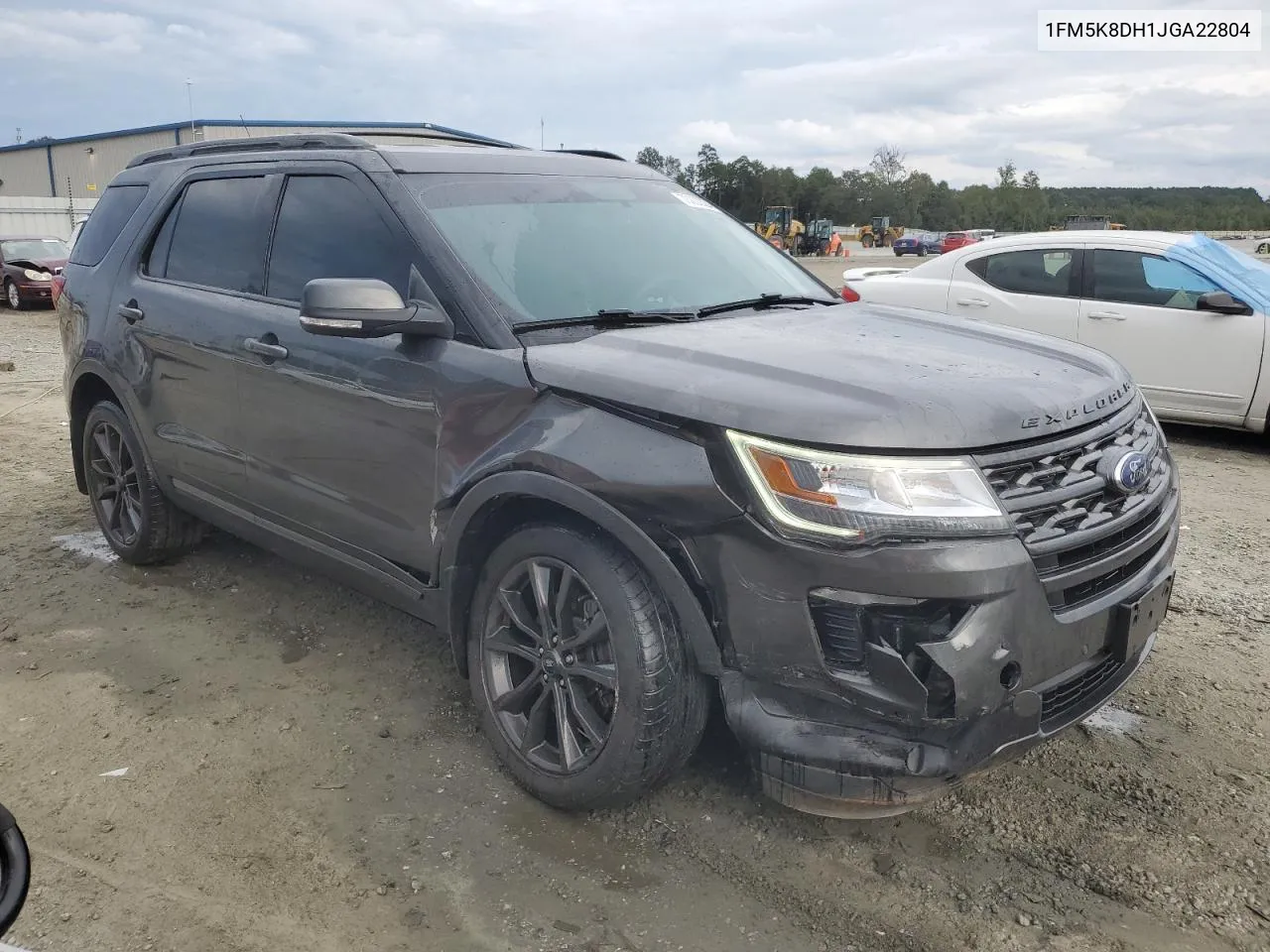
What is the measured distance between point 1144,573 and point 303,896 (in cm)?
231

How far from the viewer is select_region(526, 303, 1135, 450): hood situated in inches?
92.4

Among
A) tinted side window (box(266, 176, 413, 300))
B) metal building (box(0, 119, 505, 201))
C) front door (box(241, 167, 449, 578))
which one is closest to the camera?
front door (box(241, 167, 449, 578))

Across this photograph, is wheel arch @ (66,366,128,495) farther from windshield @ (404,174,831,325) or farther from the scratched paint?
windshield @ (404,174,831,325)

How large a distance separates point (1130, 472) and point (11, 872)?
2.44 m

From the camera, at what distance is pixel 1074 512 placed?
245 centimetres

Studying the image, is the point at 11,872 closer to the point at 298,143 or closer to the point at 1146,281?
the point at 298,143

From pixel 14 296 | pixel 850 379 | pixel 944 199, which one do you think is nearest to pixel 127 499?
pixel 850 379

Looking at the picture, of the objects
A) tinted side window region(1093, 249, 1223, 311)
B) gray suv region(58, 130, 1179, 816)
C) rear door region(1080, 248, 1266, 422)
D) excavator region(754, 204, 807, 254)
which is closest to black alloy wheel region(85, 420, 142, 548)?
gray suv region(58, 130, 1179, 816)

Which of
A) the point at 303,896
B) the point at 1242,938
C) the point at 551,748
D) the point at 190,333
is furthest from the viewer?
the point at 190,333

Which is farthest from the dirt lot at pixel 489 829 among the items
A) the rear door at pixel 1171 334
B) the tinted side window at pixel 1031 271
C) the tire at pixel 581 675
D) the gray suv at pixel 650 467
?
the tinted side window at pixel 1031 271

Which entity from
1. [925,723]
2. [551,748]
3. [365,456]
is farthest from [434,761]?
[925,723]

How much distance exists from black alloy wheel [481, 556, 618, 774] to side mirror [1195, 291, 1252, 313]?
625 cm

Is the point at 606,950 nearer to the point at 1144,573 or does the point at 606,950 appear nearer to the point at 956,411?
the point at 956,411

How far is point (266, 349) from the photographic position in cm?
367
